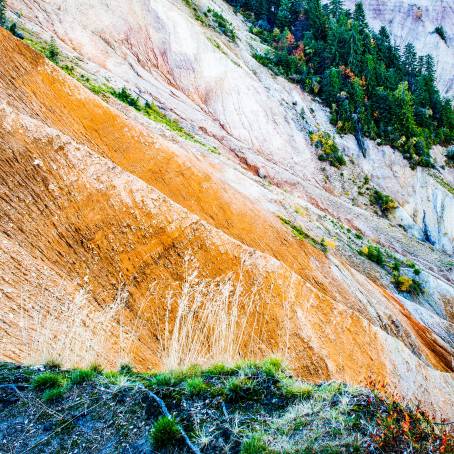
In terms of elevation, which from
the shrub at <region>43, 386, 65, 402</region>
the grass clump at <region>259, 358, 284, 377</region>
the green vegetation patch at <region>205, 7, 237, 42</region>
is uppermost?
the green vegetation patch at <region>205, 7, 237, 42</region>

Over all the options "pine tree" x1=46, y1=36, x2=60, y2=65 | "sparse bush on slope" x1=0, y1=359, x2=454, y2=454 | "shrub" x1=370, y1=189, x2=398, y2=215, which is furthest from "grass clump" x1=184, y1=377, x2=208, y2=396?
"shrub" x1=370, y1=189, x2=398, y2=215

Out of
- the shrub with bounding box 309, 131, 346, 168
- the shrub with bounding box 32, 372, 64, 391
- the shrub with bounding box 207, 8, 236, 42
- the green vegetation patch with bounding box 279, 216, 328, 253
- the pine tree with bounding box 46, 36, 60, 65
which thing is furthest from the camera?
the shrub with bounding box 207, 8, 236, 42

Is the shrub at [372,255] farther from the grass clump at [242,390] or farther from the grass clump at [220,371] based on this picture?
the grass clump at [242,390]

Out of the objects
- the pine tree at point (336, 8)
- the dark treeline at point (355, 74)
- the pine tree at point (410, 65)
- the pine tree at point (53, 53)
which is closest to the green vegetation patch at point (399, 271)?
the pine tree at point (53, 53)

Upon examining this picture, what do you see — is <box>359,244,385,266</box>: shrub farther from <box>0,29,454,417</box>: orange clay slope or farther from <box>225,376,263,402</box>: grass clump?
<box>225,376,263,402</box>: grass clump

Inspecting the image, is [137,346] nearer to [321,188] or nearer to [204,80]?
[321,188]
